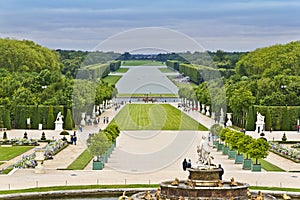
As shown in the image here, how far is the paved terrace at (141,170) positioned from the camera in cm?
3706

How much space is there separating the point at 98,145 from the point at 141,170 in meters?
2.58

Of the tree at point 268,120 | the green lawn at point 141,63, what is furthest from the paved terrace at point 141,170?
the green lawn at point 141,63

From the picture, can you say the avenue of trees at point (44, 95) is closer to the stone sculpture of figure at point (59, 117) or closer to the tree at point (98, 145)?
the stone sculpture of figure at point (59, 117)

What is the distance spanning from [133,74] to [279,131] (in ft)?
165

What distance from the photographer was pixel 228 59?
15150 cm

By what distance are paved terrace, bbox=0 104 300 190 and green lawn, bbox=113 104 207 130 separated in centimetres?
970

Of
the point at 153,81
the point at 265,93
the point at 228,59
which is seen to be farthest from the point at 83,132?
the point at 228,59

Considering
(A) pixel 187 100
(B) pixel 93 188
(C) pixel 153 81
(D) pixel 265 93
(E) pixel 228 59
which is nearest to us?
(B) pixel 93 188

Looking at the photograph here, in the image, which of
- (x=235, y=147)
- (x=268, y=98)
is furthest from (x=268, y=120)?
(x=235, y=147)

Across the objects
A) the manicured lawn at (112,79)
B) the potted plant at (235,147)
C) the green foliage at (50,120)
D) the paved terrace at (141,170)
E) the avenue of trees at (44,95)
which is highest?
the manicured lawn at (112,79)

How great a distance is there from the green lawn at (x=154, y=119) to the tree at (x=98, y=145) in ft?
73.6

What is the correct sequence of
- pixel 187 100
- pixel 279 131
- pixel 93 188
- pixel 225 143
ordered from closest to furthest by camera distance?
pixel 93 188, pixel 225 143, pixel 279 131, pixel 187 100

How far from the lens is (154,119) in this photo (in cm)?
7506

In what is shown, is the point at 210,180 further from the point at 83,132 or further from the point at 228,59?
the point at 228,59
